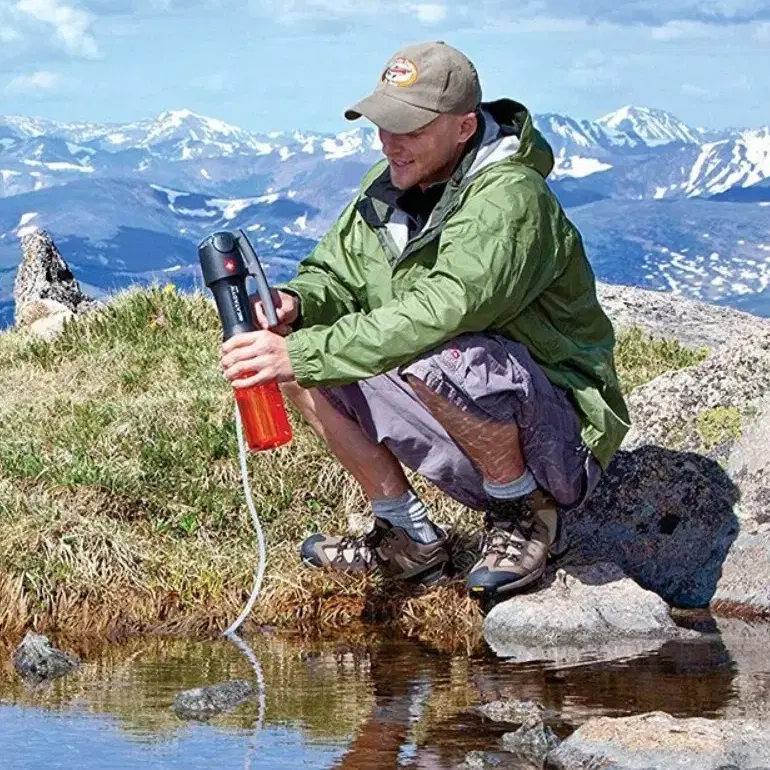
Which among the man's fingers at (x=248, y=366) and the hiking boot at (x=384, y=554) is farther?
the hiking boot at (x=384, y=554)

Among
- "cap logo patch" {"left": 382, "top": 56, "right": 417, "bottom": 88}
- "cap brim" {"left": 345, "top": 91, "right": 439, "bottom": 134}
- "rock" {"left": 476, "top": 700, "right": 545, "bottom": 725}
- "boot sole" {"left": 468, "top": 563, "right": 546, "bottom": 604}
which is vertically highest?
"cap logo patch" {"left": 382, "top": 56, "right": 417, "bottom": 88}

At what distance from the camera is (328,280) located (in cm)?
748

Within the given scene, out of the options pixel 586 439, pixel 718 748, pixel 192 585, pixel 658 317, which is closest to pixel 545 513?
pixel 586 439

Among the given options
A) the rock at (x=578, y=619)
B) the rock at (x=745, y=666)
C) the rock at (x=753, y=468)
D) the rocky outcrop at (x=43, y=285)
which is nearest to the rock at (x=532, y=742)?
the rock at (x=745, y=666)

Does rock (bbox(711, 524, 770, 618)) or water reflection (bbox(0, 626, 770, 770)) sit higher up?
rock (bbox(711, 524, 770, 618))

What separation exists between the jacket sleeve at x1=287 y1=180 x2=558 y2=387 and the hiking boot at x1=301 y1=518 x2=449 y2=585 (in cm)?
154

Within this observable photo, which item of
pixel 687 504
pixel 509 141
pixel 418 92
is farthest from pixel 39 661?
pixel 687 504

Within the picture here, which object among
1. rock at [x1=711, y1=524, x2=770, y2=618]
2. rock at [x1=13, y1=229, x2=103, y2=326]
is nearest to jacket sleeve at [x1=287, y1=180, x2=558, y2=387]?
rock at [x1=711, y1=524, x2=770, y2=618]

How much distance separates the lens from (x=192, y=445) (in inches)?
367

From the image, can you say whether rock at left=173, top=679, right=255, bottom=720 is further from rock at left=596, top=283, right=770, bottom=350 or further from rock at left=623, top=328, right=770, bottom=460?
rock at left=596, top=283, right=770, bottom=350

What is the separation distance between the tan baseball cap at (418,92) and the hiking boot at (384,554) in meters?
2.13

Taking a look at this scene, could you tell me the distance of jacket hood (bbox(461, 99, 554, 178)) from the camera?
22.6ft

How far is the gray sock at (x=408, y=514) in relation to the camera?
774cm

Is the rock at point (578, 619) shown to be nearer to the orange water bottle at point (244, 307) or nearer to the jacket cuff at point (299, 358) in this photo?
the orange water bottle at point (244, 307)
